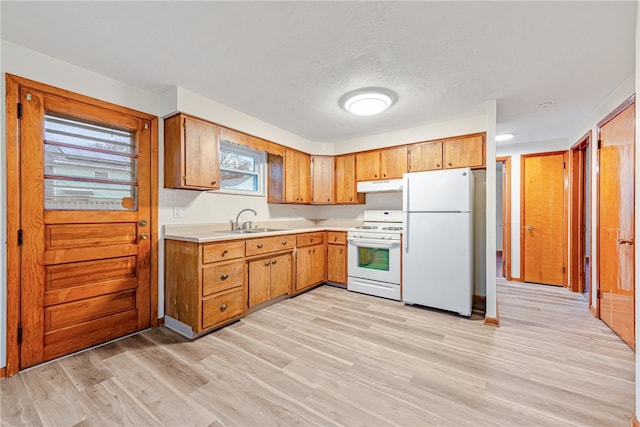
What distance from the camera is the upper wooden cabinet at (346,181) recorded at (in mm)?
4141

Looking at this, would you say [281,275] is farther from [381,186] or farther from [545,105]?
[545,105]

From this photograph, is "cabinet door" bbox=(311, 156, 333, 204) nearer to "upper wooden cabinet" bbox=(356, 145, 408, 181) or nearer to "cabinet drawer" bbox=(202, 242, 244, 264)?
"upper wooden cabinet" bbox=(356, 145, 408, 181)

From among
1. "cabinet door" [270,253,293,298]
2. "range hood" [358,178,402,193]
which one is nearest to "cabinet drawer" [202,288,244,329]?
"cabinet door" [270,253,293,298]

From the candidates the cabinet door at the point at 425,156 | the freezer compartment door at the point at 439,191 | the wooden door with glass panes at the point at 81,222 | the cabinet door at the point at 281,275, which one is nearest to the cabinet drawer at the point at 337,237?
the cabinet door at the point at 281,275

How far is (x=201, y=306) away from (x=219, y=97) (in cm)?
206

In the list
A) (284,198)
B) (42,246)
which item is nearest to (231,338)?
(42,246)

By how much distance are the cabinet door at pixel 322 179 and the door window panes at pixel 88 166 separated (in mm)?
2450

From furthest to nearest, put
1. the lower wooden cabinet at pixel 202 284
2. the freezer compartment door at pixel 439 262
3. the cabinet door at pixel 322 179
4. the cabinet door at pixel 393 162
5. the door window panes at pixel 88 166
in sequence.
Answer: the cabinet door at pixel 322 179, the cabinet door at pixel 393 162, the freezer compartment door at pixel 439 262, the lower wooden cabinet at pixel 202 284, the door window panes at pixel 88 166

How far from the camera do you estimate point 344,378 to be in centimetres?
185

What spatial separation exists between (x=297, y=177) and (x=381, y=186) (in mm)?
1258

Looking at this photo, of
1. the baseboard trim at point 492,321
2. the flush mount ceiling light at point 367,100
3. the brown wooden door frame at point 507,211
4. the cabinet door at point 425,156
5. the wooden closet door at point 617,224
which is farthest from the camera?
the brown wooden door frame at point 507,211

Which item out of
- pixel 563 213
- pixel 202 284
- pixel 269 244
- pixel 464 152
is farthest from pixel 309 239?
pixel 563 213

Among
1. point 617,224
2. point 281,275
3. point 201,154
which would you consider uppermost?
point 201,154

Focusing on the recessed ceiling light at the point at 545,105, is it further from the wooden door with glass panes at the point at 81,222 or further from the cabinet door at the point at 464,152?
the wooden door with glass panes at the point at 81,222
